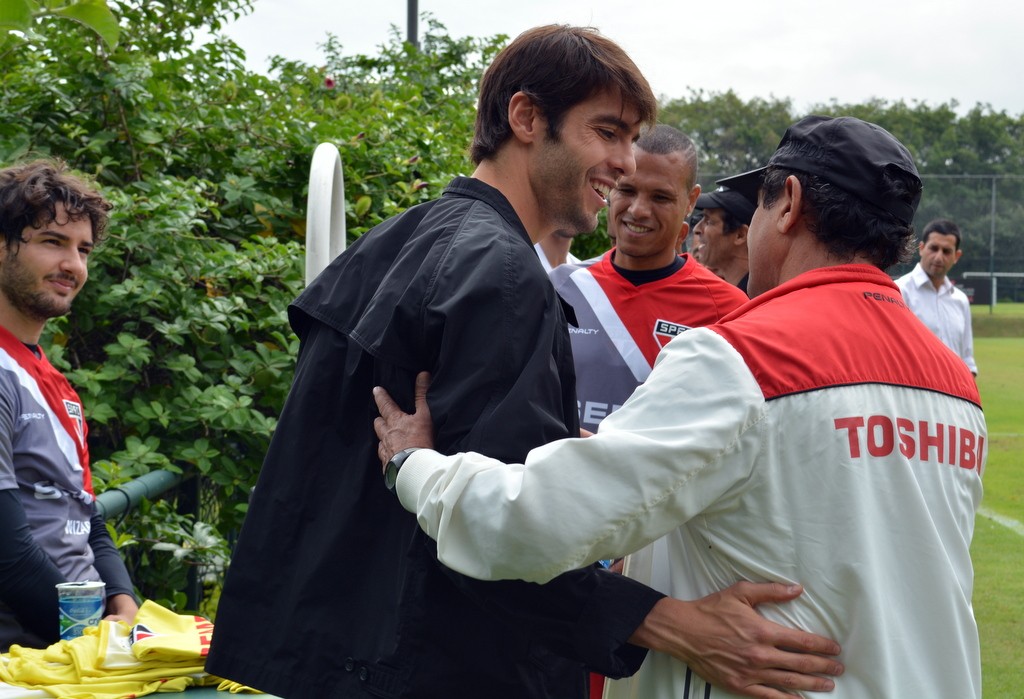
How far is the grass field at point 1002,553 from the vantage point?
5.94m

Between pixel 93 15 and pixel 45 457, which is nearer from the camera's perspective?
pixel 93 15

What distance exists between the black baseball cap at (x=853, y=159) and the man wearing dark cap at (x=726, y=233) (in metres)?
3.89

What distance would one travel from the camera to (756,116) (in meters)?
71.3

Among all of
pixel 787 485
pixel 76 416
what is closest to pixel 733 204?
pixel 76 416

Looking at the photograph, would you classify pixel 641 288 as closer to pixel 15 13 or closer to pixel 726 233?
pixel 726 233

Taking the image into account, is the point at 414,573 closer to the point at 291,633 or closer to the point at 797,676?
the point at 291,633

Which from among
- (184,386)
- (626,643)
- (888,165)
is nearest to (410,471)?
(626,643)

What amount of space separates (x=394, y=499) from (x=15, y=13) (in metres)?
1.02

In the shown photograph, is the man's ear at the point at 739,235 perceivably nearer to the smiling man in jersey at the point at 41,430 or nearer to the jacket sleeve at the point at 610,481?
the smiling man in jersey at the point at 41,430

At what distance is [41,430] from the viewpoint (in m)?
3.24

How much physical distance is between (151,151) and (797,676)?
447cm

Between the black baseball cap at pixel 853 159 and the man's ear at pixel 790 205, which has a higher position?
the black baseball cap at pixel 853 159

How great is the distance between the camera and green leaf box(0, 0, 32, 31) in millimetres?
1779

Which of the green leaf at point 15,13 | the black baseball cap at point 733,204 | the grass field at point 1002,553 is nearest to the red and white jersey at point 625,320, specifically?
the black baseball cap at point 733,204
